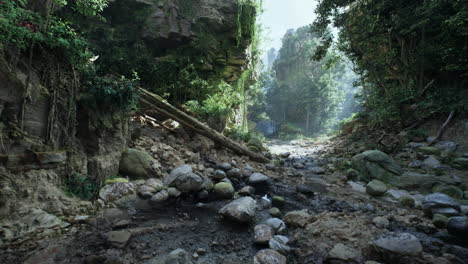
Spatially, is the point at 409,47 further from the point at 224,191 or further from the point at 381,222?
the point at 224,191

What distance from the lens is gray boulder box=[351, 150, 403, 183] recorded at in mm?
5102

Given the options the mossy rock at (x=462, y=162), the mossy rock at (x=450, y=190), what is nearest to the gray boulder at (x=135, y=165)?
the mossy rock at (x=450, y=190)

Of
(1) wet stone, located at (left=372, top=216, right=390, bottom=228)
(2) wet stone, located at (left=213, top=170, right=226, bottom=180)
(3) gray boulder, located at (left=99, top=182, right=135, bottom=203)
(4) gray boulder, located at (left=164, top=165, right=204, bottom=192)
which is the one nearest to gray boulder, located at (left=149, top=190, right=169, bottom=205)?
(4) gray boulder, located at (left=164, top=165, right=204, bottom=192)

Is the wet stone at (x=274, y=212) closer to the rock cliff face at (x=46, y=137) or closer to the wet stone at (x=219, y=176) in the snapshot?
the wet stone at (x=219, y=176)

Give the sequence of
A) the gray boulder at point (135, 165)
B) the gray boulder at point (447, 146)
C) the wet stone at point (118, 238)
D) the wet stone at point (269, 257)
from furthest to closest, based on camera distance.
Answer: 1. the gray boulder at point (447, 146)
2. the gray boulder at point (135, 165)
3. the wet stone at point (118, 238)
4. the wet stone at point (269, 257)

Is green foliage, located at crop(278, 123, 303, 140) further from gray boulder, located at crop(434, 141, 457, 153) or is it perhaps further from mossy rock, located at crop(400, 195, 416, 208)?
mossy rock, located at crop(400, 195, 416, 208)

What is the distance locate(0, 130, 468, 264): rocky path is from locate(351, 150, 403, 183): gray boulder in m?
0.79

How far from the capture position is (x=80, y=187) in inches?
130

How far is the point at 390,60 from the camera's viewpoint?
8.69 m

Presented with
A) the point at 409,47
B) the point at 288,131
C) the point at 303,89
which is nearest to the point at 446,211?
the point at 409,47

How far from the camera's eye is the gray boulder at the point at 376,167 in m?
5.10

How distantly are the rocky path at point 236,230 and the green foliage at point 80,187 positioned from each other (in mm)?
213

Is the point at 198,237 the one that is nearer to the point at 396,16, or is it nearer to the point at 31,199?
the point at 31,199

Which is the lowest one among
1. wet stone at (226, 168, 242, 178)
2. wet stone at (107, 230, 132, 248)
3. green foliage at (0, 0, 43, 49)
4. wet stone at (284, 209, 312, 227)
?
wet stone at (107, 230, 132, 248)
